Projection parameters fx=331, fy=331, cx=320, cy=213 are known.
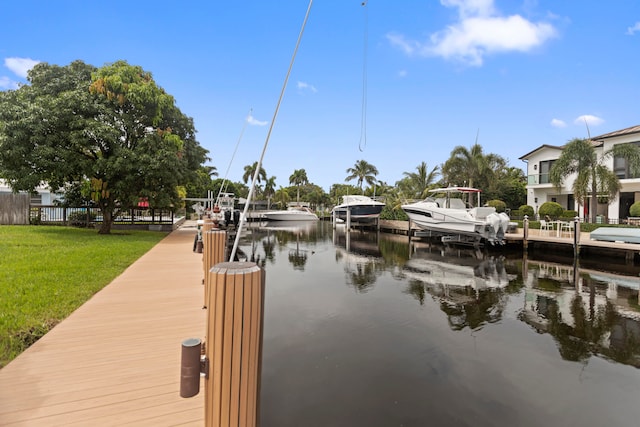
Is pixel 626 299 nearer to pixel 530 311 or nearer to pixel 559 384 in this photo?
pixel 530 311

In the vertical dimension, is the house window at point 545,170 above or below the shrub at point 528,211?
above

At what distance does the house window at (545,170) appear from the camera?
27.2 metres

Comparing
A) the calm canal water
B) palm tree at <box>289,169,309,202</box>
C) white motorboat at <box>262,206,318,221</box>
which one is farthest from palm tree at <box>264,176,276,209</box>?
the calm canal water

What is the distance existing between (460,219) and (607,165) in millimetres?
14064

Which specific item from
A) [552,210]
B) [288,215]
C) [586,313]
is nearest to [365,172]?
[288,215]

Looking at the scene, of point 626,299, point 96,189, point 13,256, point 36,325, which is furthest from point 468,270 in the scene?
point 96,189

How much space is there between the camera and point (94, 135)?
48.6ft

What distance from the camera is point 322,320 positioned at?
6.94 meters

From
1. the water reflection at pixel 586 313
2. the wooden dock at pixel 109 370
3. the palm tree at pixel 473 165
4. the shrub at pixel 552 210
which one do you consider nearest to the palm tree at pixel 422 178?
the palm tree at pixel 473 165

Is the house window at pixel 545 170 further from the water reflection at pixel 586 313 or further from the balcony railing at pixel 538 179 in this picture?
the water reflection at pixel 586 313

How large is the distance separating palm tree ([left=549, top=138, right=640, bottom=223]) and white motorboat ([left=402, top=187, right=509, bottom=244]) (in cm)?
638

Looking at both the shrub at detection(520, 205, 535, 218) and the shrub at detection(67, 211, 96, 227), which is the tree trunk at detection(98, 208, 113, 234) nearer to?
the shrub at detection(67, 211, 96, 227)

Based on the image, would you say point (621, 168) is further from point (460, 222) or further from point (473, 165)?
point (460, 222)

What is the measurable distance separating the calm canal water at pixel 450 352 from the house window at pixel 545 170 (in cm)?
1846
